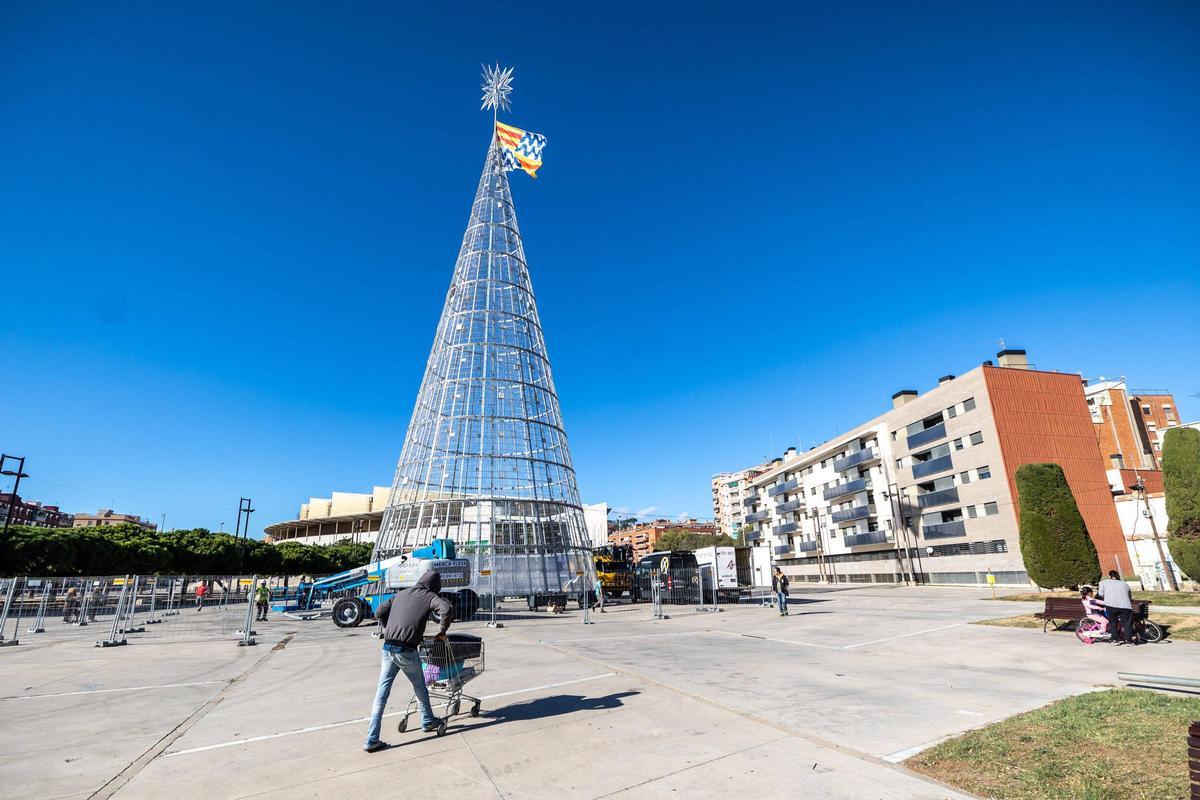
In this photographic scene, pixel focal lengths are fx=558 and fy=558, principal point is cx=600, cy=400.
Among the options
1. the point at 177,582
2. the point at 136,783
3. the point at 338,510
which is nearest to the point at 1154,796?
the point at 136,783

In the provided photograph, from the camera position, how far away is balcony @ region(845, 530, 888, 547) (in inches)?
2133

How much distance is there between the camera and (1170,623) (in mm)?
13977

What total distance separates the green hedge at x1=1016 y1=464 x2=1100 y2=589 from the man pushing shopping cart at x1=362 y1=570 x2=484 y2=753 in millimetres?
24860

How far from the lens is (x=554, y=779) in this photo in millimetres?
5070

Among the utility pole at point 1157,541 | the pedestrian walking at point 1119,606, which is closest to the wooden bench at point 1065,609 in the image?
the pedestrian walking at point 1119,606

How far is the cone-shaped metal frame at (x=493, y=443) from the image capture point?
91.9ft

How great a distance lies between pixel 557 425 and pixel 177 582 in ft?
60.2

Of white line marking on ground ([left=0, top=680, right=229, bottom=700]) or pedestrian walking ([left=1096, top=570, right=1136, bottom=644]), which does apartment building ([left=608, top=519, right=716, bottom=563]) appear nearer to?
pedestrian walking ([left=1096, top=570, right=1136, bottom=644])

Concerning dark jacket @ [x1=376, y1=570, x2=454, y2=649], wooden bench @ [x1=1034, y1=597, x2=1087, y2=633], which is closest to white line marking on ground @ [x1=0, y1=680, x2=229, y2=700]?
dark jacket @ [x1=376, y1=570, x2=454, y2=649]

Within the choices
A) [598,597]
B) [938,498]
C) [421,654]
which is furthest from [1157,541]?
[421,654]

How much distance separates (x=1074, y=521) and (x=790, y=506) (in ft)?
166

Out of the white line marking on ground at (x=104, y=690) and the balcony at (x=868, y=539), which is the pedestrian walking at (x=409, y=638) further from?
the balcony at (x=868, y=539)

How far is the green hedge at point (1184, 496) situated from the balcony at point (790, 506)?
4888cm

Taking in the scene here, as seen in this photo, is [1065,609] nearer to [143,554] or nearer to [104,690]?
[104,690]
